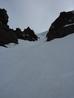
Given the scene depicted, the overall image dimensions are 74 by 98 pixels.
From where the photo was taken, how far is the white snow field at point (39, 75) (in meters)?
5.71

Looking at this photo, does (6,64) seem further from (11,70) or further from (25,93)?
(25,93)

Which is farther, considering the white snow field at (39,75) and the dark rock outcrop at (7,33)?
the dark rock outcrop at (7,33)

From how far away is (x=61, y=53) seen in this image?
29.2 ft

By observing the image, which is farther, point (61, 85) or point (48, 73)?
point (48, 73)

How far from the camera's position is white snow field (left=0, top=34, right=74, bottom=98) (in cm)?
571

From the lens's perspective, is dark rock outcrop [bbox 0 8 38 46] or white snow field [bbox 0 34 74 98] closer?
white snow field [bbox 0 34 74 98]

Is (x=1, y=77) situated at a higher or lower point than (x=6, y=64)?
lower

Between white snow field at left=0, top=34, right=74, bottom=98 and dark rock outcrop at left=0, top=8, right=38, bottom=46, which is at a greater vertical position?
dark rock outcrop at left=0, top=8, right=38, bottom=46

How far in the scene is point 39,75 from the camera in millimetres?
7039

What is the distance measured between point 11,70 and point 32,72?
1063 mm

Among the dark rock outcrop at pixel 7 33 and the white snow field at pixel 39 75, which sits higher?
the dark rock outcrop at pixel 7 33

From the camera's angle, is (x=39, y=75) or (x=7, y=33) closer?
(x=39, y=75)

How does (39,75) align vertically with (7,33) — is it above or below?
below

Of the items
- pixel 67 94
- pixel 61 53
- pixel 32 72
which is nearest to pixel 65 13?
pixel 61 53
